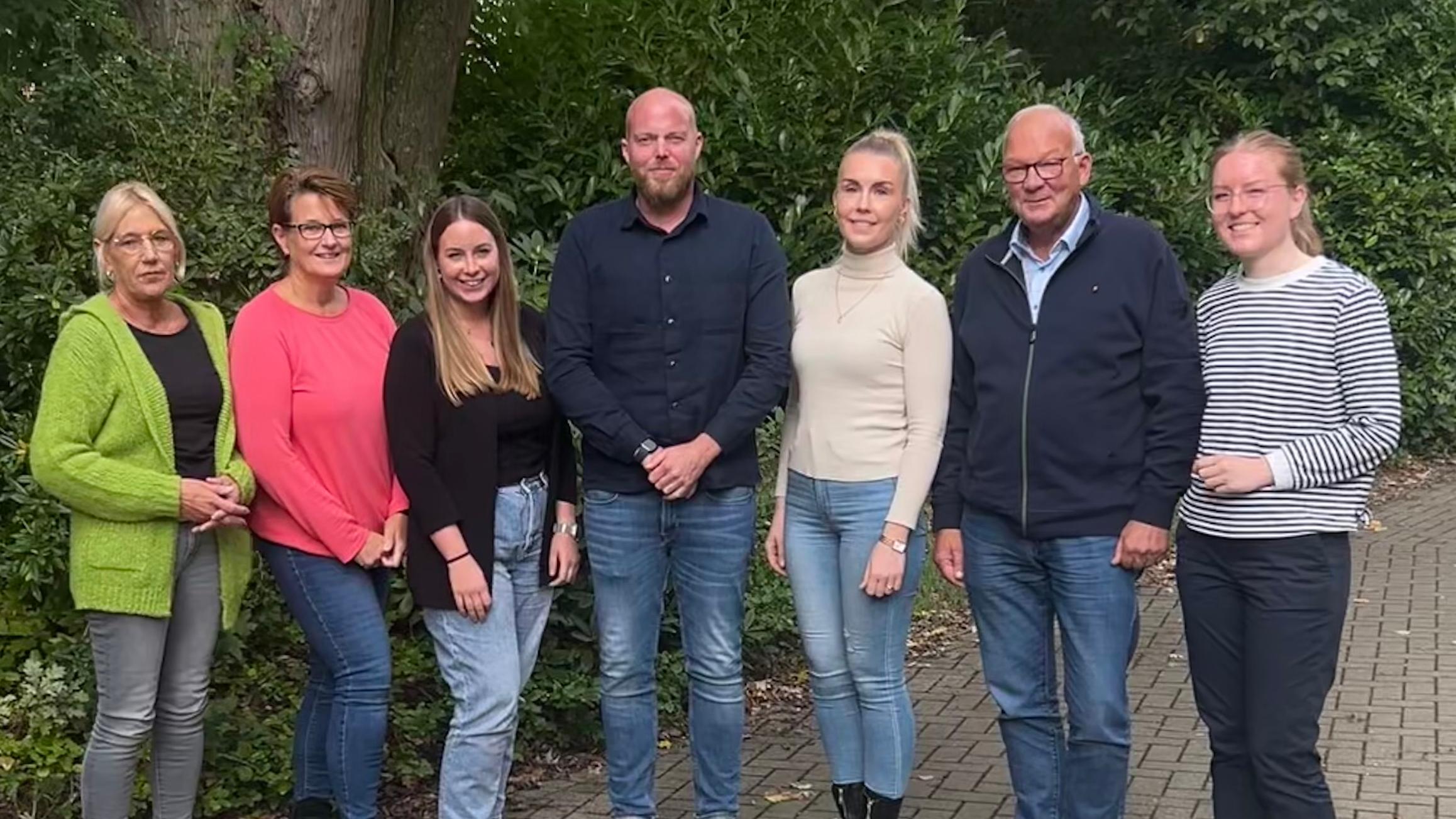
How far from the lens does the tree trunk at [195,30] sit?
577 cm

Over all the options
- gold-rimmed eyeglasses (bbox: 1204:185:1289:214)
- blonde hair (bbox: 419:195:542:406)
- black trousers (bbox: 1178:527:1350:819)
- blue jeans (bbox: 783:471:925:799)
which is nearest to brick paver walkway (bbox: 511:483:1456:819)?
blue jeans (bbox: 783:471:925:799)

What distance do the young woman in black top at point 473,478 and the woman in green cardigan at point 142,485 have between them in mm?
499

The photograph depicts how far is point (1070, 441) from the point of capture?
390 cm

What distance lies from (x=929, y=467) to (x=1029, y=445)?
0.33 m

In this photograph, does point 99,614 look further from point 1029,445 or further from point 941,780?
point 941,780

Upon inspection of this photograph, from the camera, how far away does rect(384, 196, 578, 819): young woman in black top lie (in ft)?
13.2

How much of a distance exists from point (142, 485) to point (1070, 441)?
7.77ft

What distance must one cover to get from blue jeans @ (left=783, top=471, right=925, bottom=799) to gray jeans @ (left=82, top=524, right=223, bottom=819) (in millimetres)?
1617

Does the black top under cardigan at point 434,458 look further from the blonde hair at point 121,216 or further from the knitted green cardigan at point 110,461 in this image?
the blonde hair at point 121,216

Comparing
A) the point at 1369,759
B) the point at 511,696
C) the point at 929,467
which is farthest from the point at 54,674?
the point at 1369,759

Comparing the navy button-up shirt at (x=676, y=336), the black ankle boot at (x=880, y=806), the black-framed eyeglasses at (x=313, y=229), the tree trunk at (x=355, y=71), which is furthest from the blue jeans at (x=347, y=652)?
the tree trunk at (x=355, y=71)

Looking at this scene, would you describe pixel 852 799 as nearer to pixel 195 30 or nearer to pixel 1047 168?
pixel 1047 168

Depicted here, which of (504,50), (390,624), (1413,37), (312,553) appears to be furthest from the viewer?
(1413,37)

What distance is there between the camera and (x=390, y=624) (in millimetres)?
5285
